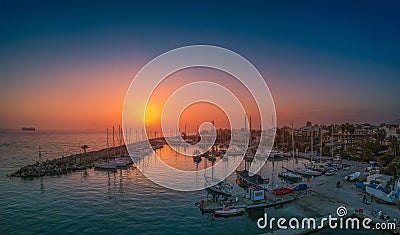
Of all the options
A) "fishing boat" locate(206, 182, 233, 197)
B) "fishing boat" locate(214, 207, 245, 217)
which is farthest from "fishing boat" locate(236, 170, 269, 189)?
"fishing boat" locate(214, 207, 245, 217)

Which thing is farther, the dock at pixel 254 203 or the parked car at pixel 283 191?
the parked car at pixel 283 191

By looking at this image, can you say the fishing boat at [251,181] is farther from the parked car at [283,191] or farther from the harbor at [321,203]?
the parked car at [283,191]

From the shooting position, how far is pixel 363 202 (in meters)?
20.3

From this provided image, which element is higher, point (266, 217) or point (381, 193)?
point (381, 193)


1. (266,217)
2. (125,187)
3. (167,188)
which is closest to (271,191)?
(266,217)

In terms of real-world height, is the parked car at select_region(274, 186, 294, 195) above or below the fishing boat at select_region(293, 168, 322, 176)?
above

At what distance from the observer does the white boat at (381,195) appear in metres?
19.8

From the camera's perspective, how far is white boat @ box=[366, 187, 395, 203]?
19836 millimetres

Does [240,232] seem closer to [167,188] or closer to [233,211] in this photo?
[233,211]

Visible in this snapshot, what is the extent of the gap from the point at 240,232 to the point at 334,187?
14.4m

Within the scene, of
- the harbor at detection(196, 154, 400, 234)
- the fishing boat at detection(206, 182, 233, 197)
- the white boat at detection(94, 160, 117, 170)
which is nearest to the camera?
the harbor at detection(196, 154, 400, 234)

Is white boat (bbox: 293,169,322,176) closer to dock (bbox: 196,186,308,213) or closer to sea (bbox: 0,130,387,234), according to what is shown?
dock (bbox: 196,186,308,213)

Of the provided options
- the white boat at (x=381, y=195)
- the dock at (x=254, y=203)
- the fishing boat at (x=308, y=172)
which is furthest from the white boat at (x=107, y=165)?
the white boat at (x=381, y=195)

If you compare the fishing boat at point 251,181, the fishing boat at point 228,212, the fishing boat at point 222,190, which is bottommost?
the fishing boat at point 228,212
